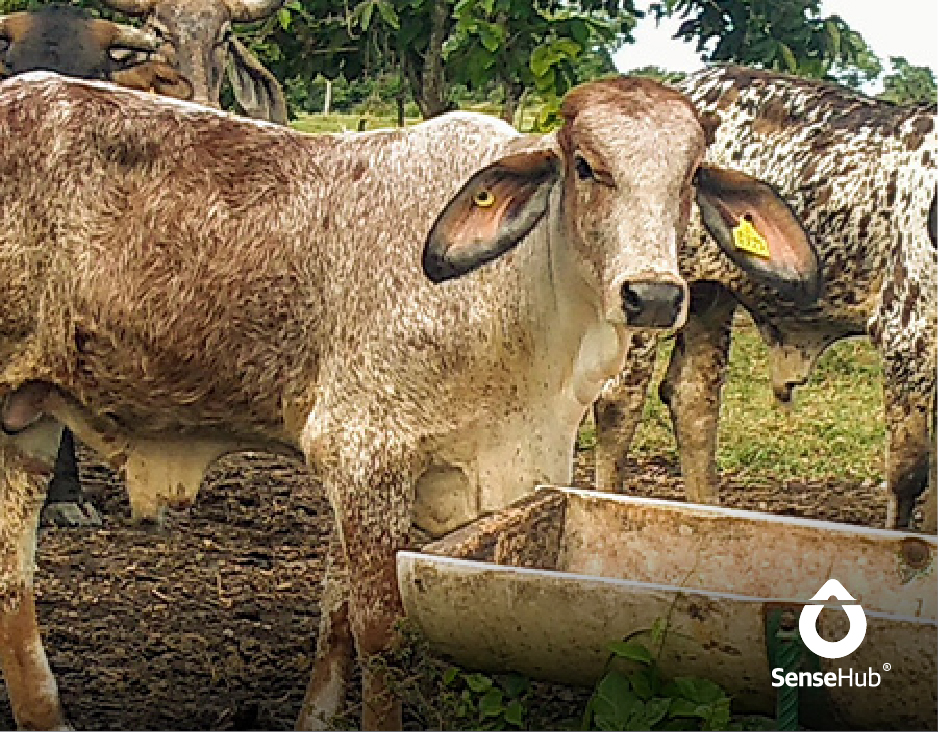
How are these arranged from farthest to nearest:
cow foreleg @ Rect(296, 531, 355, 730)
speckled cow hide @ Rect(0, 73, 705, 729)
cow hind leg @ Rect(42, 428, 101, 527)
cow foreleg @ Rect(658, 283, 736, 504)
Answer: cow hind leg @ Rect(42, 428, 101, 527) → cow foreleg @ Rect(658, 283, 736, 504) → cow foreleg @ Rect(296, 531, 355, 730) → speckled cow hide @ Rect(0, 73, 705, 729)

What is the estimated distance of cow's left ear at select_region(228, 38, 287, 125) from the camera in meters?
4.58

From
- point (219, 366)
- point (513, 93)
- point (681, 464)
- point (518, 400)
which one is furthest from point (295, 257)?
point (681, 464)

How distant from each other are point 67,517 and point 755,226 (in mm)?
2403

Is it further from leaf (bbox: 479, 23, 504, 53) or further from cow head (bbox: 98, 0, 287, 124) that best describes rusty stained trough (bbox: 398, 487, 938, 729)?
cow head (bbox: 98, 0, 287, 124)

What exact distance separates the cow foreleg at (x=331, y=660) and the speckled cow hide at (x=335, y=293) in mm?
77

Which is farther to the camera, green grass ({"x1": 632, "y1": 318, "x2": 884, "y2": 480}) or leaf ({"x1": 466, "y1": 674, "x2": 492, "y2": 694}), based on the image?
green grass ({"x1": 632, "y1": 318, "x2": 884, "y2": 480})

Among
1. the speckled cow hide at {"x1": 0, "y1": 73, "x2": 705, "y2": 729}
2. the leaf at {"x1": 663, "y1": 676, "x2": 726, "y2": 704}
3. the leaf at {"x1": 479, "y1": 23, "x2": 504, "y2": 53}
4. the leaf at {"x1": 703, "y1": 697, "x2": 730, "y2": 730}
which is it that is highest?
the leaf at {"x1": 479, "y1": 23, "x2": 504, "y2": 53}

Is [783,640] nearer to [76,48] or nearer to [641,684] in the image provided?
[641,684]

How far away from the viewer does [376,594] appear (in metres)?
3.22

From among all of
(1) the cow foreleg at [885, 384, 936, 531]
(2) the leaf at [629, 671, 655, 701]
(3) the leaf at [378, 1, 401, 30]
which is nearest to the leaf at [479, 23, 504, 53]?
(3) the leaf at [378, 1, 401, 30]

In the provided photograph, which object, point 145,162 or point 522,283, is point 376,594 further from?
point 145,162

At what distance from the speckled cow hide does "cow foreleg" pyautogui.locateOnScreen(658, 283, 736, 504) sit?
1509 mm

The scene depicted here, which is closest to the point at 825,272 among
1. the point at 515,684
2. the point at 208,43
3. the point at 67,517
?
the point at 208,43

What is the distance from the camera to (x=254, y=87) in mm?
4852
